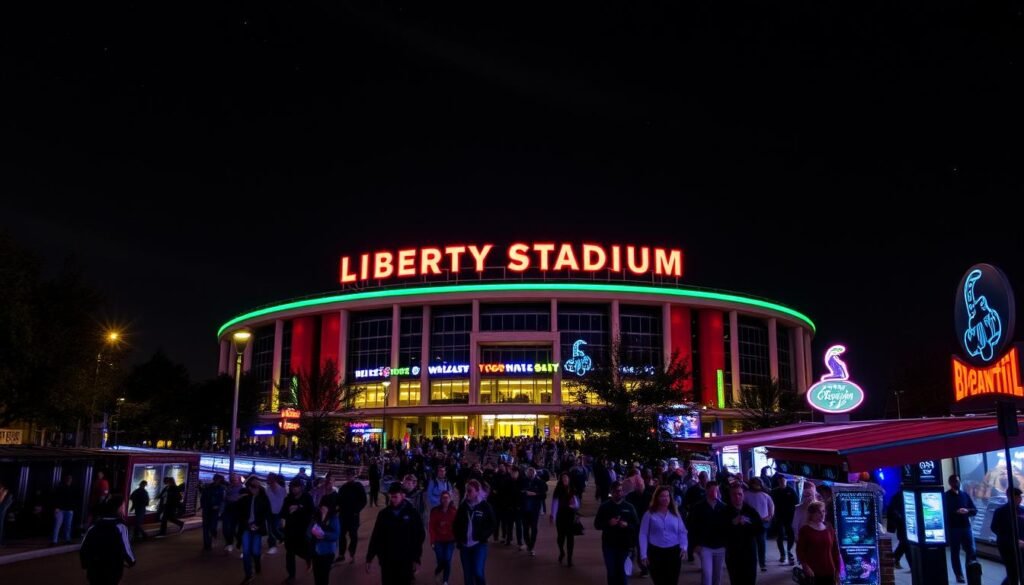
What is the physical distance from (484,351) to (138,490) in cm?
5561

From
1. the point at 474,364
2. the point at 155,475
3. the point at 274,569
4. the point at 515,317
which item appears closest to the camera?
the point at 274,569

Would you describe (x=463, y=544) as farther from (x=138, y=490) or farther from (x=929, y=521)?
(x=138, y=490)

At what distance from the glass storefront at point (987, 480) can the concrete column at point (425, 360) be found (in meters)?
56.3

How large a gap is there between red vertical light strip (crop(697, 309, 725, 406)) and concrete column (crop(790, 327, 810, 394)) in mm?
13980

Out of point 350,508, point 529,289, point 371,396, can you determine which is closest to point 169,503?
point 350,508

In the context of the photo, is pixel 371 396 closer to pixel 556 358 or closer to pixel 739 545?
pixel 556 358

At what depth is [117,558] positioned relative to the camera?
9.52 m

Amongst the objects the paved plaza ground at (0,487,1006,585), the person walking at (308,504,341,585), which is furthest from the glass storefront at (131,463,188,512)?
the person walking at (308,504,341,585)

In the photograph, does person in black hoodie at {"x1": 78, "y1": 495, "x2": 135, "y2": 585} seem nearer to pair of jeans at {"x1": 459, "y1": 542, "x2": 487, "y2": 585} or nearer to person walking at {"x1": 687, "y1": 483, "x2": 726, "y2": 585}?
pair of jeans at {"x1": 459, "y1": 542, "x2": 487, "y2": 585}

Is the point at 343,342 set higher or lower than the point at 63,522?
higher

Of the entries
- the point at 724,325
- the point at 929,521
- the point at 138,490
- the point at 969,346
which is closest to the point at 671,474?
the point at 969,346

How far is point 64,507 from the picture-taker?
1830 cm

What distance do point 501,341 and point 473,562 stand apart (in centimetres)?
6205

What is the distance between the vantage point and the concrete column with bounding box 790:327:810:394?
8744cm
